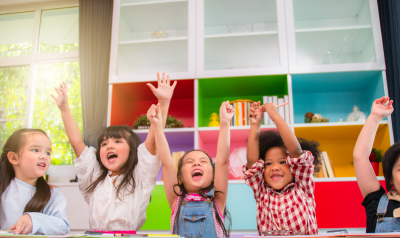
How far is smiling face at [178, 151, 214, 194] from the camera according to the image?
4.36ft


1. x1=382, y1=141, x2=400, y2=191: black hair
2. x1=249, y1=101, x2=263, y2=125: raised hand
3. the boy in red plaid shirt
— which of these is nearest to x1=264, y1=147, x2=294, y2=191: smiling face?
the boy in red plaid shirt

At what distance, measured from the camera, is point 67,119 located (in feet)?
4.82

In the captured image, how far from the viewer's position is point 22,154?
130 cm

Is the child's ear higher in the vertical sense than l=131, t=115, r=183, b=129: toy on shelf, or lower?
lower

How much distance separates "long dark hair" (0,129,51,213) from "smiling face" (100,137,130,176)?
270 mm

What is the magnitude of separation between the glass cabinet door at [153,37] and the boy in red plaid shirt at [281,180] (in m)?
1.10

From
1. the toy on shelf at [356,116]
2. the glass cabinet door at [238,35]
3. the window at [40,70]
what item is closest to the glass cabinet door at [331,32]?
the glass cabinet door at [238,35]

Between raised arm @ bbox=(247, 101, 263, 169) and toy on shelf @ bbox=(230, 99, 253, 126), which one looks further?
toy on shelf @ bbox=(230, 99, 253, 126)

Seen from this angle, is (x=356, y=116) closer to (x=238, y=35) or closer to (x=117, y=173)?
(x=238, y=35)

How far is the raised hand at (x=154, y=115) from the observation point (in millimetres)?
1325

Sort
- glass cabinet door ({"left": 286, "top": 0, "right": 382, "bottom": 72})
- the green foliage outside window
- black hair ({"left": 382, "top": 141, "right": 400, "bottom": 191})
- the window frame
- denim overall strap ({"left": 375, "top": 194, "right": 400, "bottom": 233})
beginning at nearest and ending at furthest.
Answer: denim overall strap ({"left": 375, "top": 194, "right": 400, "bottom": 233}) → black hair ({"left": 382, "top": 141, "right": 400, "bottom": 191}) → glass cabinet door ({"left": 286, "top": 0, "right": 382, "bottom": 72}) → the green foliage outside window → the window frame

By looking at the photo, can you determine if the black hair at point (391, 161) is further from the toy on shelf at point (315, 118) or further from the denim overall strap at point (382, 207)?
the toy on shelf at point (315, 118)

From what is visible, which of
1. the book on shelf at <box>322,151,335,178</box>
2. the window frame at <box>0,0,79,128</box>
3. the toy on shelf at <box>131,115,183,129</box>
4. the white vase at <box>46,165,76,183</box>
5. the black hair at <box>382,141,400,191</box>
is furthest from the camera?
the window frame at <box>0,0,79,128</box>

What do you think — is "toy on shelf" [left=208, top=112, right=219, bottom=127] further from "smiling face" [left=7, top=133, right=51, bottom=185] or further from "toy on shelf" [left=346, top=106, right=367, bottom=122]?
"smiling face" [left=7, top=133, right=51, bottom=185]
